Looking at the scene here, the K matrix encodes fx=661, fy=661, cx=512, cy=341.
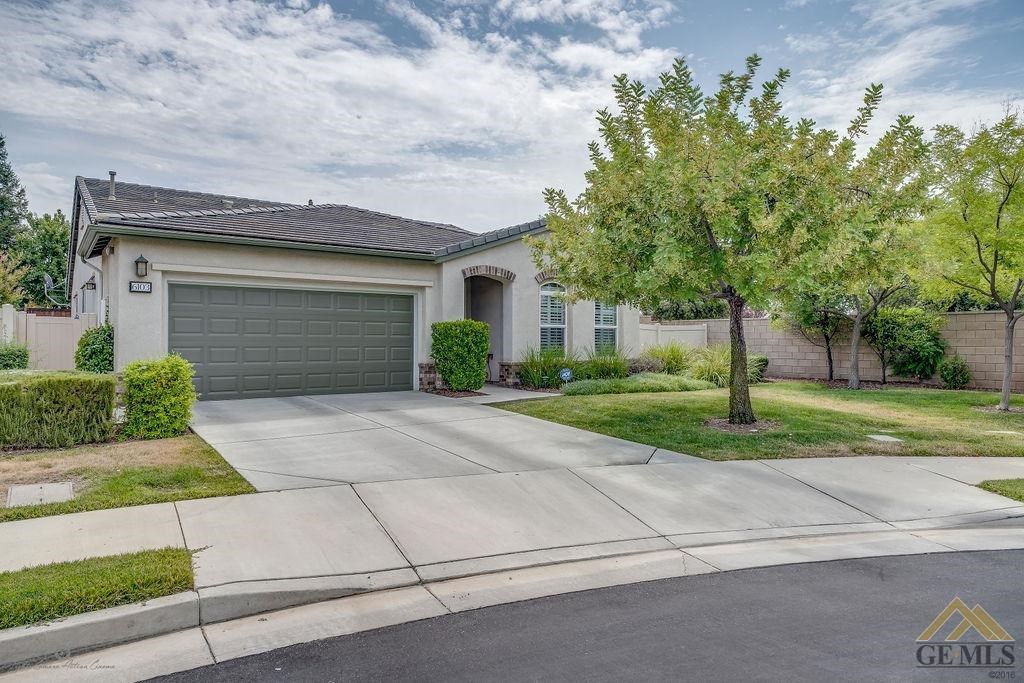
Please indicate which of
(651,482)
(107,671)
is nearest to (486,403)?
(651,482)

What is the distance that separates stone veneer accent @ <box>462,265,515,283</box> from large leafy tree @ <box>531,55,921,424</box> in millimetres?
5698

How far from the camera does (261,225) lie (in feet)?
43.7

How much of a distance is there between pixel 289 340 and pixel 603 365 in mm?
7346

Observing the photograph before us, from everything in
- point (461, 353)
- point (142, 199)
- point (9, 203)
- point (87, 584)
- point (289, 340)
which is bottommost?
point (87, 584)

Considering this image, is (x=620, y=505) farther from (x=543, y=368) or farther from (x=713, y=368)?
(x=713, y=368)

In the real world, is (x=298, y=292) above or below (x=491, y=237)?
below

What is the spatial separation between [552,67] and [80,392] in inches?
425

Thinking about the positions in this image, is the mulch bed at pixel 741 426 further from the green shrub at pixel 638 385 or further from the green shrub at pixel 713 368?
the green shrub at pixel 713 368

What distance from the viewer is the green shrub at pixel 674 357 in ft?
57.7

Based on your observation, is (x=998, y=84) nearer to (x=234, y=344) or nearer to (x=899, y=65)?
(x=899, y=65)

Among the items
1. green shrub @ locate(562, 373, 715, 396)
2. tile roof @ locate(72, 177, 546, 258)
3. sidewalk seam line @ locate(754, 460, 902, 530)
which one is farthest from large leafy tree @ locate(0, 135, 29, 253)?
sidewalk seam line @ locate(754, 460, 902, 530)

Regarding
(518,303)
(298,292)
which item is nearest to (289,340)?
(298,292)

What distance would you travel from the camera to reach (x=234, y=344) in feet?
41.5

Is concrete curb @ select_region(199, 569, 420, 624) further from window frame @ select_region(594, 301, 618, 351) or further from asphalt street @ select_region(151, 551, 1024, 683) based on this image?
window frame @ select_region(594, 301, 618, 351)
